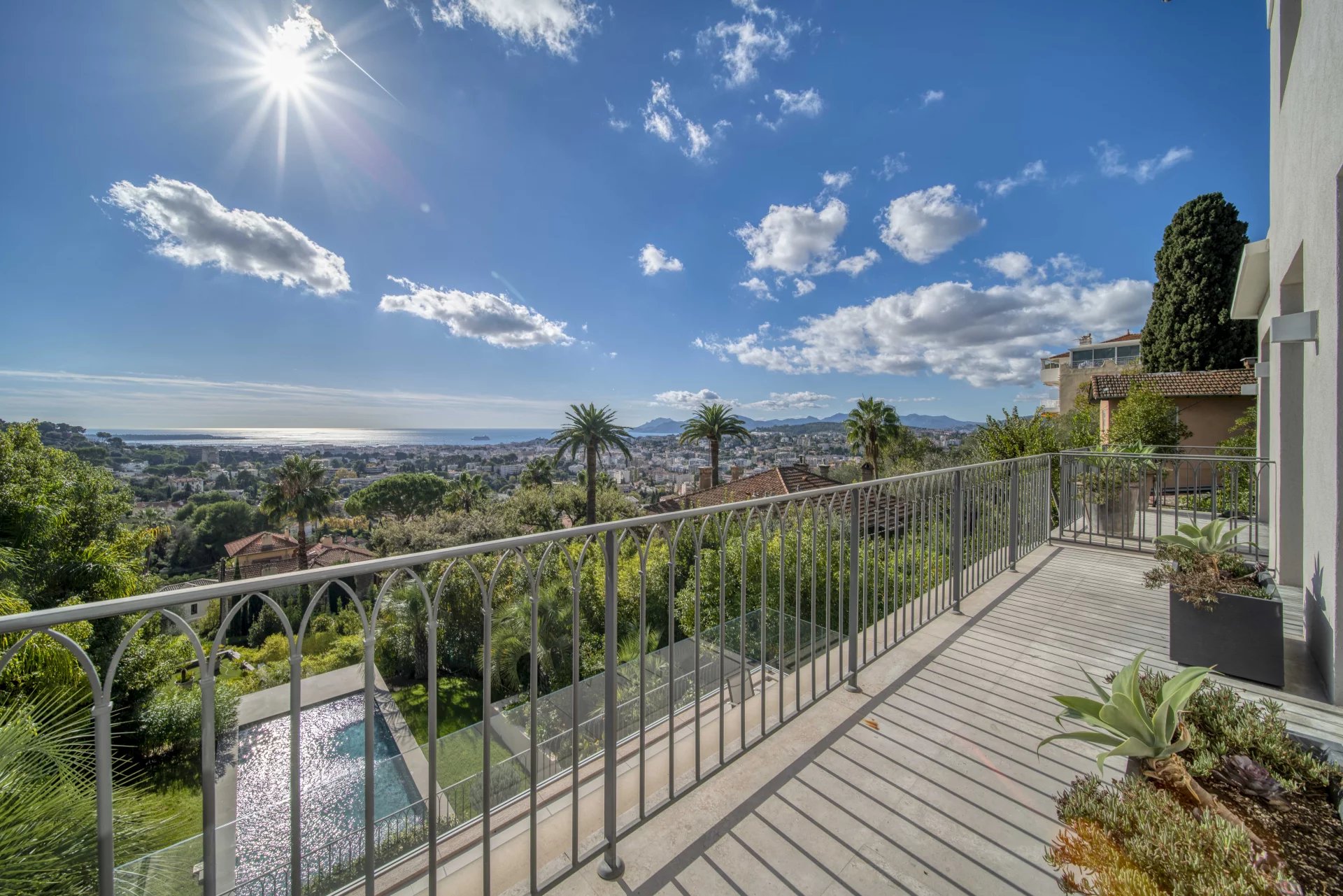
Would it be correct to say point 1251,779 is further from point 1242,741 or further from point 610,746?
point 610,746

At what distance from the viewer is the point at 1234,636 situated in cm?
276

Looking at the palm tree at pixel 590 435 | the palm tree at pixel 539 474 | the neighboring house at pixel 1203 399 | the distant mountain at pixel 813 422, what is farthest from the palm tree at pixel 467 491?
the neighboring house at pixel 1203 399

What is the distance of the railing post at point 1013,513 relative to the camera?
15.1ft

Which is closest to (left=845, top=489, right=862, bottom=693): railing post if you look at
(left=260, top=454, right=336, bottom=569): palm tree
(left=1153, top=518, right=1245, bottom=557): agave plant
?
(left=1153, top=518, right=1245, bottom=557): agave plant

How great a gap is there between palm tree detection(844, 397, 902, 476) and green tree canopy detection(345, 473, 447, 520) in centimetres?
3094

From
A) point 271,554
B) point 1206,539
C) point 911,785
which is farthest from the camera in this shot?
point 271,554

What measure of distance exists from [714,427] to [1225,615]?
27.3 metres

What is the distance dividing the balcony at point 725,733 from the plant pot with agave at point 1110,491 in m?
1.65

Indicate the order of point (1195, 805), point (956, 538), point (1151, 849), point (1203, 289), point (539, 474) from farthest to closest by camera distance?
point (539, 474) < point (1203, 289) < point (956, 538) < point (1195, 805) < point (1151, 849)

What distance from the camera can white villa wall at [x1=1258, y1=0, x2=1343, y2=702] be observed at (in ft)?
7.68

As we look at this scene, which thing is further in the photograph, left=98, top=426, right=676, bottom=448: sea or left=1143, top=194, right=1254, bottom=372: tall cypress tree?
left=98, top=426, right=676, bottom=448: sea

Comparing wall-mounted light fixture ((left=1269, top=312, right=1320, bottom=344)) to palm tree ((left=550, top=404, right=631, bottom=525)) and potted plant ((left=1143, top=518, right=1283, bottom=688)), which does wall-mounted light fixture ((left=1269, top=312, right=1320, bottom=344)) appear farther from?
palm tree ((left=550, top=404, right=631, bottom=525))

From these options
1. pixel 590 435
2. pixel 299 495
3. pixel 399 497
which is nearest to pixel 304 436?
pixel 399 497

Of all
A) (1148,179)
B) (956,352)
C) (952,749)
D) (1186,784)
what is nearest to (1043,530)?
(952,749)
